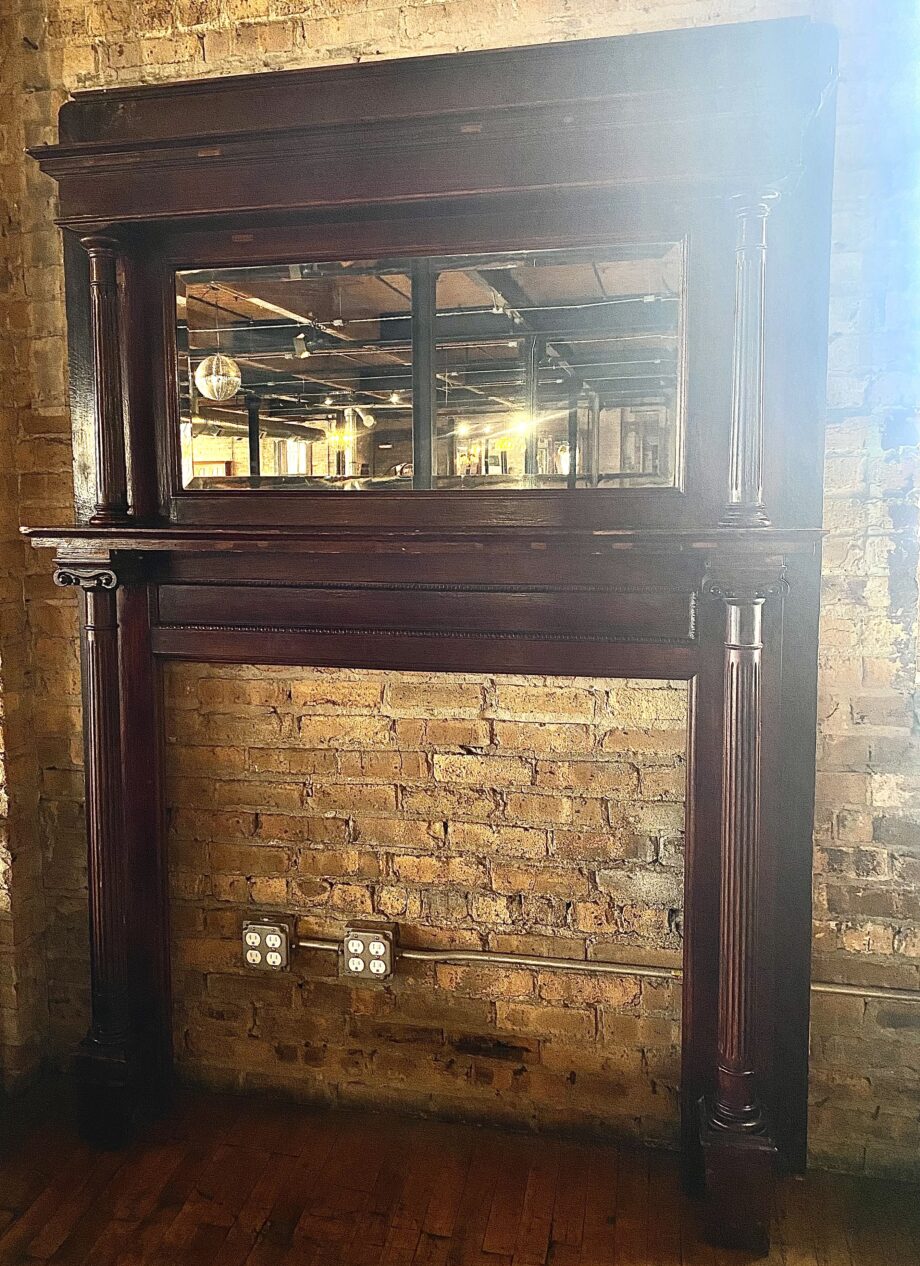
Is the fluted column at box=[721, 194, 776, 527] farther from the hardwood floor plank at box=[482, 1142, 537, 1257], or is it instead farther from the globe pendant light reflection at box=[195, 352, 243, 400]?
the hardwood floor plank at box=[482, 1142, 537, 1257]

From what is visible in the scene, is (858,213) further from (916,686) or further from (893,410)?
(916,686)

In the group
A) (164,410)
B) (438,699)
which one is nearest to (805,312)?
(438,699)

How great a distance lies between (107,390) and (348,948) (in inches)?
60.6

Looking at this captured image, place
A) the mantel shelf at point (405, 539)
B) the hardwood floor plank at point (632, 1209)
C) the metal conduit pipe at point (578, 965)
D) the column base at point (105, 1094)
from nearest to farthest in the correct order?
the mantel shelf at point (405, 539) → the hardwood floor plank at point (632, 1209) → the metal conduit pipe at point (578, 965) → the column base at point (105, 1094)

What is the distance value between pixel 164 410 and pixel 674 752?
153 centimetres

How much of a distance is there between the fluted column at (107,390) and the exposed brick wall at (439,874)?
0.48 meters

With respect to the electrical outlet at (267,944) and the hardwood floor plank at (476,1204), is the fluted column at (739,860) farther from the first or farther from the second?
the electrical outlet at (267,944)

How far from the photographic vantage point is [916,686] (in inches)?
91.9

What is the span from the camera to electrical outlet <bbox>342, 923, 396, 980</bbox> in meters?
2.65

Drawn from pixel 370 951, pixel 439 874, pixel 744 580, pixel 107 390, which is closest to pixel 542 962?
pixel 439 874

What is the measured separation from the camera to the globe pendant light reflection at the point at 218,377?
8.35 feet

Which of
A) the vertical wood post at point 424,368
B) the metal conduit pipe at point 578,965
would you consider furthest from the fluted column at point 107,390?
the metal conduit pipe at point 578,965


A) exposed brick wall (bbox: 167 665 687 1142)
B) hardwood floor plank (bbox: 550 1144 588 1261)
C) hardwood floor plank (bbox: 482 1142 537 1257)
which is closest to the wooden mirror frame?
exposed brick wall (bbox: 167 665 687 1142)

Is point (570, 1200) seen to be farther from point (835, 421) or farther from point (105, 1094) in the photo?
point (835, 421)
